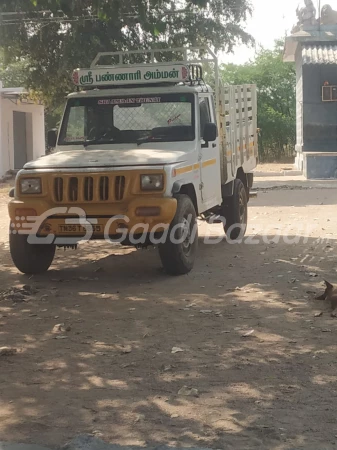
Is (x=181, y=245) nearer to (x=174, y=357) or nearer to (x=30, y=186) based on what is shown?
(x=30, y=186)

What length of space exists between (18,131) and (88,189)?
2300 cm

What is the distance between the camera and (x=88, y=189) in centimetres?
775

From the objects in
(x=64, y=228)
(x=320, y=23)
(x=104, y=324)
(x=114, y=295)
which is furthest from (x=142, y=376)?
(x=320, y=23)

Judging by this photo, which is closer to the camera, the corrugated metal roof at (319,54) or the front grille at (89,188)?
the front grille at (89,188)

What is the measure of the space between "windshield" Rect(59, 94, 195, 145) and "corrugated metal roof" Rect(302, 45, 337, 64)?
584 inches

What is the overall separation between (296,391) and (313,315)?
2008 mm

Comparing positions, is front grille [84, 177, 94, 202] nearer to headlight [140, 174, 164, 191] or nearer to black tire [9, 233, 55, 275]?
headlight [140, 174, 164, 191]

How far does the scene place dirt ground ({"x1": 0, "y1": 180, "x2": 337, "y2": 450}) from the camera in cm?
404

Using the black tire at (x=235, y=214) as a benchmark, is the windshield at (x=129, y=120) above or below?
above

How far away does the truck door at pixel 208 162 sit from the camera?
8891 mm

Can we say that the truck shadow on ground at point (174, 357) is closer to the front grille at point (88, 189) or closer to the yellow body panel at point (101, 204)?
the yellow body panel at point (101, 204)

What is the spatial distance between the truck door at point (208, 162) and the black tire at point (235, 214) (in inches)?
40.9

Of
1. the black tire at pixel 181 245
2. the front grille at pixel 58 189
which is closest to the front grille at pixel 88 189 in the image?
the front grille at pixel 58 189

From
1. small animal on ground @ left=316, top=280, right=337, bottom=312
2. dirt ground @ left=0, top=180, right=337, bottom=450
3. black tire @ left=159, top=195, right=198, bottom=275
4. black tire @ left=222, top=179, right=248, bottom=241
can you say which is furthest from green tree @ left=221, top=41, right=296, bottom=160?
small animal on ground @ left=316, top=280, right=337, bottom=312
